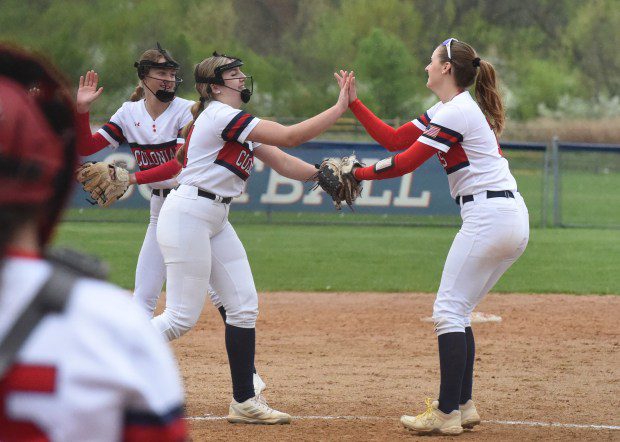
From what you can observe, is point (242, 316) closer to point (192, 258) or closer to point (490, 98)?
point (192, 258)

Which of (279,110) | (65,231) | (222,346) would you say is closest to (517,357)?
(222,346)

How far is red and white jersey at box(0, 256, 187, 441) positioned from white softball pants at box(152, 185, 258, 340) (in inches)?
153

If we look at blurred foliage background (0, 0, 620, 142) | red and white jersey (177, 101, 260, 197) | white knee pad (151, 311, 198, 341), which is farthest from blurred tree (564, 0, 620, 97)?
white knee pad (151, 311, 198, 341)

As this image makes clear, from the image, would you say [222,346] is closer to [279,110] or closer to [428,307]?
[428,307]

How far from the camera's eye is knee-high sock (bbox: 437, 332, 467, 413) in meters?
5.24

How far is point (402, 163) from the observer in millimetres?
5172

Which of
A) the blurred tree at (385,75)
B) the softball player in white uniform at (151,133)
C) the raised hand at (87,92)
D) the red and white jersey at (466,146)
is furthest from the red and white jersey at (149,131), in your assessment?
the blurred tree at (385,75)

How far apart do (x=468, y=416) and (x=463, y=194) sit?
1.16 m

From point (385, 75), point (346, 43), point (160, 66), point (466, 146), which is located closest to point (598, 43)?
point (346, 43)

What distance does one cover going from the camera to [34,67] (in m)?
1.44

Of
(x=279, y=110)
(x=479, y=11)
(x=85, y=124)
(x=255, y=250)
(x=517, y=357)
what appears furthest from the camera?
(x=479, y=11)

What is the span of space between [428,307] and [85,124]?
15.2 feet

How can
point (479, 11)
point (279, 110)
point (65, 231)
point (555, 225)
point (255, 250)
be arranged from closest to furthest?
point (255, 250) → point (65, 231) → point (555, 225) → point (279, 110) → point (479, 11)

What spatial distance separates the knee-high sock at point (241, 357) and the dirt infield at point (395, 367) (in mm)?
187
